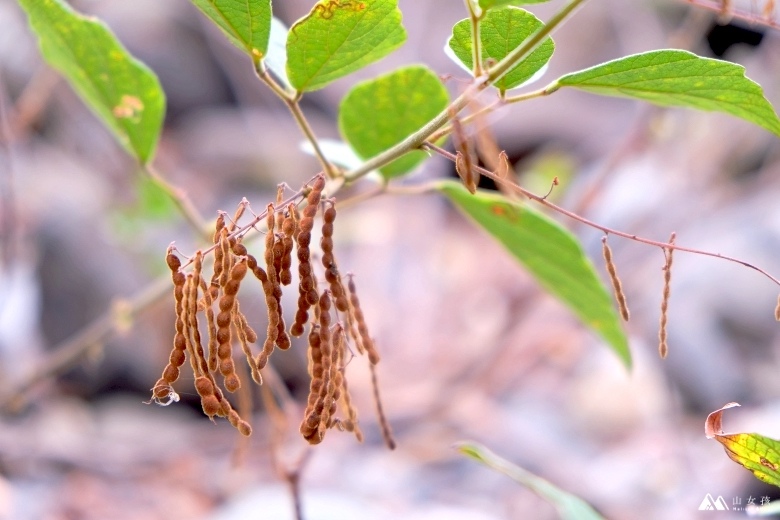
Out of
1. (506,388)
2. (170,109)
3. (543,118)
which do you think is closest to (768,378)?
(506,388)

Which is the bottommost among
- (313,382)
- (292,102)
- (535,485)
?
(535,485)

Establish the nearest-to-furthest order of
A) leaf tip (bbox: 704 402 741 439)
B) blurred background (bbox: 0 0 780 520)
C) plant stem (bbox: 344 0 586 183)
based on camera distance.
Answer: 1. plant stem (bbox: 344 0 586 183)
2. leaf tip (bbox: 704 402 741 439)
3. blurred background (bbox: 0 0 780 520)

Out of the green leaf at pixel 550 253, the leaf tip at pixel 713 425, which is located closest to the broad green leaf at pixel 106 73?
the green leaf at pixel 550 253

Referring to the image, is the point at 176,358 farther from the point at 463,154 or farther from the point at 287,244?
the point at 463,154

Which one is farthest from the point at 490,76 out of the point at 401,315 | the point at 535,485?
the point at 401,315

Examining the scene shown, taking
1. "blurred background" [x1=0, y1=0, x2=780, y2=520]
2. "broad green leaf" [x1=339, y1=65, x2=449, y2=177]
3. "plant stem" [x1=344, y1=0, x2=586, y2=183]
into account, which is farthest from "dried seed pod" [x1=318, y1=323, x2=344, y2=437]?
"blurred background" [x1=0, y1=0, x2=780, y2=520]

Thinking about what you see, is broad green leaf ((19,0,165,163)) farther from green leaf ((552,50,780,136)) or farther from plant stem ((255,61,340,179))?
green leaf ((552,50,780,136))
